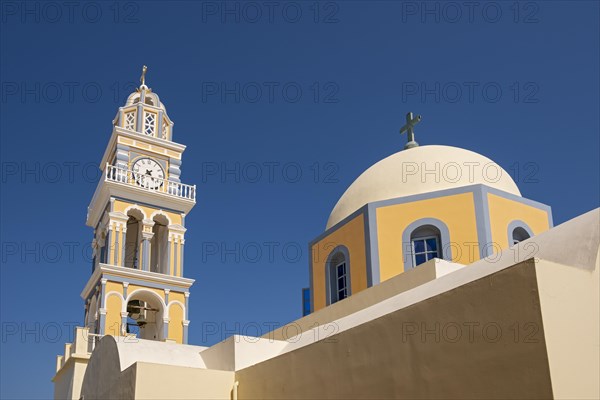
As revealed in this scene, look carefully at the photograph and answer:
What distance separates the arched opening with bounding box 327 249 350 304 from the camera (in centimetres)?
1237

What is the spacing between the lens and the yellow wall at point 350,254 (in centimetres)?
1187

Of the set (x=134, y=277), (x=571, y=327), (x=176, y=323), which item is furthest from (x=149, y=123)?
(x=571, y=327)

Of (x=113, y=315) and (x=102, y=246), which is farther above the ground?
(x=102, y=246)

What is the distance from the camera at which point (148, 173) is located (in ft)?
70.5

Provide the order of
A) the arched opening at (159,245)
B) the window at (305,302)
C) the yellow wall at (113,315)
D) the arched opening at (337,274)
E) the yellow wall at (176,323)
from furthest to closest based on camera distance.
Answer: the arched opening at (159,245) → the yellow wall at (176,323) → the yellow wall at (113,315) → the window at (305,302) → the arched opening at (337,274)

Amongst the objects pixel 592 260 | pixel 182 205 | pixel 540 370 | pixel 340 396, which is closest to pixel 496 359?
pixel 540 370

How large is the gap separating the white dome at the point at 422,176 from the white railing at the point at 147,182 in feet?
30.9

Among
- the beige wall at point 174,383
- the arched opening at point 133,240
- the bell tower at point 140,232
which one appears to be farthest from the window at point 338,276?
the arched opening at point 133,240

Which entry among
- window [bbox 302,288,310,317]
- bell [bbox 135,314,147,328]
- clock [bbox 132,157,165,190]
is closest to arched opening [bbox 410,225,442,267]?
window [bbox 302,288,310,317]

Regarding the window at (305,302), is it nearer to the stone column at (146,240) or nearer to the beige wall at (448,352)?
the stone column at (146,240)

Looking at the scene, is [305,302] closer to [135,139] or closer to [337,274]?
[337,274]

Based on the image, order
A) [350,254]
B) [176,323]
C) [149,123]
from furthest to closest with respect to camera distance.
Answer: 1. [149,123]
2. [176,323]
3. [350,254]

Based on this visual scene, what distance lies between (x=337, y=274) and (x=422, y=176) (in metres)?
2.40

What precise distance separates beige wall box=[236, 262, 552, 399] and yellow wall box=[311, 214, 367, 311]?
403 cm
